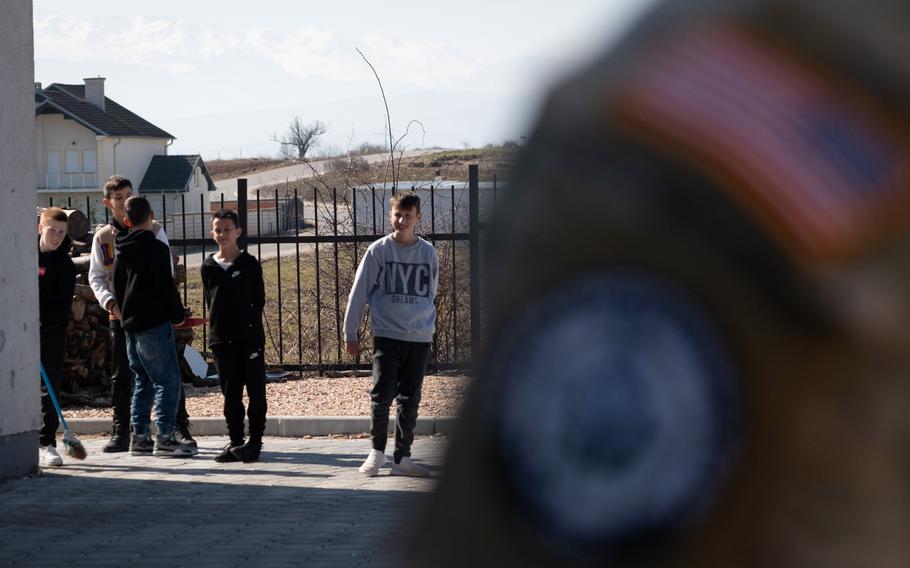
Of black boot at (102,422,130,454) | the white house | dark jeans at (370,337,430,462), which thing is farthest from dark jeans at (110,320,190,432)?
the white house

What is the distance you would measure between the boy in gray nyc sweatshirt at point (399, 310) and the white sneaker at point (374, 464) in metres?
0.18

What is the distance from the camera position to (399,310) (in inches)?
318

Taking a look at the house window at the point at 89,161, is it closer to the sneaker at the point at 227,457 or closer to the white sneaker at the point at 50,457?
the white sneaker at the point at 50,457

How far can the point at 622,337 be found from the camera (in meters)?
0.54

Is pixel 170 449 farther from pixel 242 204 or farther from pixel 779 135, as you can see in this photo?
pixel 779 135

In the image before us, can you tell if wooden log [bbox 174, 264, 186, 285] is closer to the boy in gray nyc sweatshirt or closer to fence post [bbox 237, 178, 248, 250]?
fence post [bbox 237, 178, 248, 250]

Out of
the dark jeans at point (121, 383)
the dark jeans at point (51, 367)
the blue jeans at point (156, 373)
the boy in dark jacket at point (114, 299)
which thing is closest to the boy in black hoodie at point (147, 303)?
the blue jeans at point (156, 373)

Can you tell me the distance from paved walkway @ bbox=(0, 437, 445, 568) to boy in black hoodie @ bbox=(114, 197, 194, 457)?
64 centimetres

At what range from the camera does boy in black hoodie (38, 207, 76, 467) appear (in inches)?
349

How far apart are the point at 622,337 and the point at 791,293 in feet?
0.24

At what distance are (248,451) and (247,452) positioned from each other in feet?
0.04

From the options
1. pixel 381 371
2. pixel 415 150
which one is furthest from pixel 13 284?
pixel 415 150

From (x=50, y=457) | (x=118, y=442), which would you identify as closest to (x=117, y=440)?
(x=118, y=442)

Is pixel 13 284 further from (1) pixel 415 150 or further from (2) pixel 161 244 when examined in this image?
(1) pixel 415 150
